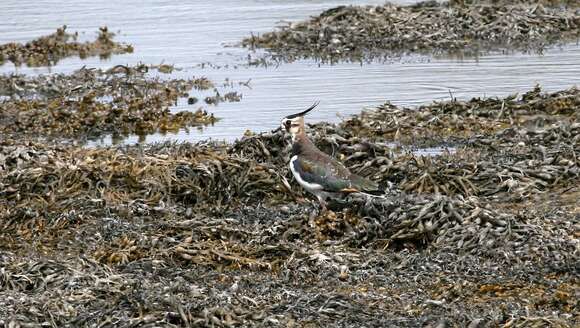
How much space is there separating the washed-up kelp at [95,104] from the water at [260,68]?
1.54 feet

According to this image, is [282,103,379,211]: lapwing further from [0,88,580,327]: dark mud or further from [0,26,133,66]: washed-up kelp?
[0,26,133,66]: washed-up kelp

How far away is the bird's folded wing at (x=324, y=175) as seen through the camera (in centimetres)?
991

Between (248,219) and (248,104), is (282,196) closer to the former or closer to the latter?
(248,219)

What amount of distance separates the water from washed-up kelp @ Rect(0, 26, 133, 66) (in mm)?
452

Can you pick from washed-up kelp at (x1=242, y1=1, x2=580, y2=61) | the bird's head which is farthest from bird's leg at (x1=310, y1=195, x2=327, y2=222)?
washed-up kelp at (x1=242, y1=1, x2=580, y2=61)

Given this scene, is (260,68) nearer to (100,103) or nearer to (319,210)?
(100,103)

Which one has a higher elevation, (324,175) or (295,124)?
(295,124)

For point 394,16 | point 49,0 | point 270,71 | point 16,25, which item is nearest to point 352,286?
point 270,71

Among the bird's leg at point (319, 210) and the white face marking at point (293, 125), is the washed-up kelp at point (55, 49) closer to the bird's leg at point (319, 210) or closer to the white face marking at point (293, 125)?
the white face marking at point (293, 125)

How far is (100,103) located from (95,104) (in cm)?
22

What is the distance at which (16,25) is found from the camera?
26672 millimetres

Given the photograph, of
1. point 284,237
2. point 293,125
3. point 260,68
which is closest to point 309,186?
point 284,237

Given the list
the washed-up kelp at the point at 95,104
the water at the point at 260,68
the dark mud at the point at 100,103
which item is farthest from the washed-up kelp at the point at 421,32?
the washed-up kelp at the point at 95,104

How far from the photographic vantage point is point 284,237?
9.55 m
